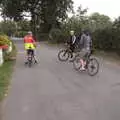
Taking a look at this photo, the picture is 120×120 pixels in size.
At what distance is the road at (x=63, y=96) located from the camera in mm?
9312

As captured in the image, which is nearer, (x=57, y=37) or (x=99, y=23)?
(x=99, y=23)

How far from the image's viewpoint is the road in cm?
931

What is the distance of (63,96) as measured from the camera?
11727mm

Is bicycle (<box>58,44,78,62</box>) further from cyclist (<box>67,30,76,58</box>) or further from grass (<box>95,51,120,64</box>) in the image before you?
grass (<box>95,51,120,64</box>)

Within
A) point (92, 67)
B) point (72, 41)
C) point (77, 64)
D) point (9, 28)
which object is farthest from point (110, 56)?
point (9, 28)

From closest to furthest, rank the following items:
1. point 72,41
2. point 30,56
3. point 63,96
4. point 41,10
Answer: point 63,96
point 30,56
point 72,41
point 41,10

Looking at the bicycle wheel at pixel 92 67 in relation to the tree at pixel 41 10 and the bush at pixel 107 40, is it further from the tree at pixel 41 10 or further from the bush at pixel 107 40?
the tree at pixel 41 10

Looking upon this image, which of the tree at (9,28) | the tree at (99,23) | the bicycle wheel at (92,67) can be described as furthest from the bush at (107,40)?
the tree at (9,28)

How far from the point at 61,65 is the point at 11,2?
47.7m

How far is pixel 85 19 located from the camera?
55.9 meters

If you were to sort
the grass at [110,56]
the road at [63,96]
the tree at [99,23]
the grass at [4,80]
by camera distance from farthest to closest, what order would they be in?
the tree at [99,23], the grass at [110,56], the grass at [4,80], the road at [63,96]

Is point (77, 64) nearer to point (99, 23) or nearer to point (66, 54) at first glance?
point (66, 54)

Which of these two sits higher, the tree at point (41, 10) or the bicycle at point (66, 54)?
the tree at point (41, 10)

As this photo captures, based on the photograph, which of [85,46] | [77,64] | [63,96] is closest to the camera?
[63,96]
